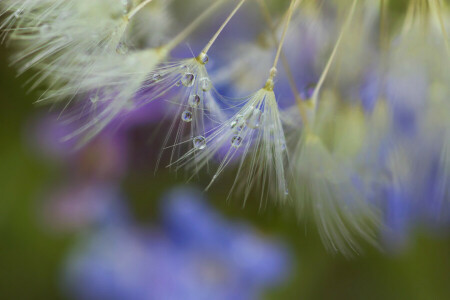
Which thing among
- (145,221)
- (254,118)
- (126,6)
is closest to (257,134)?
(254,118)

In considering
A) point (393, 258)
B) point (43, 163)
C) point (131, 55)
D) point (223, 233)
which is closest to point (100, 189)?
point (43, 163)

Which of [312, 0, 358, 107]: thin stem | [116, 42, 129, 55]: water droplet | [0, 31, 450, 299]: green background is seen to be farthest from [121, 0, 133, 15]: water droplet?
[0, 31, 450, 299]: green background

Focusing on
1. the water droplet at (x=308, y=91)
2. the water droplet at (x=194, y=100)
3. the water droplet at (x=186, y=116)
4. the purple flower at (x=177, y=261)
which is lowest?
the purple flower at (x=177, y=261)

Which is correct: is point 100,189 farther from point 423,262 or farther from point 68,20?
point 423,262

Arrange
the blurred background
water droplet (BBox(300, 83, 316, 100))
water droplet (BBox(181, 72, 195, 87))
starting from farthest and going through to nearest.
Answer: the blurred background
water droplet (BBox(300, 83, 316, 100))
water droplet (BBox(181, 72, 195, 87))

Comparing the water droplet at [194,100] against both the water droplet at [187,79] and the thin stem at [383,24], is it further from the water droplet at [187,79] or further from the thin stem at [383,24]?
the thin stem at [383,24]

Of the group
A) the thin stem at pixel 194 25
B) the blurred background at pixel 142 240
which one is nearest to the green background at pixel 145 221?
the blurred background at pixel 142 240

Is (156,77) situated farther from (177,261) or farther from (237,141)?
(177,261)

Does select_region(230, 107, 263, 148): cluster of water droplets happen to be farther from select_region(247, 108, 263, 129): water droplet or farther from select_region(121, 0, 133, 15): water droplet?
select_region(121, 0, 133, 15): water droplet
